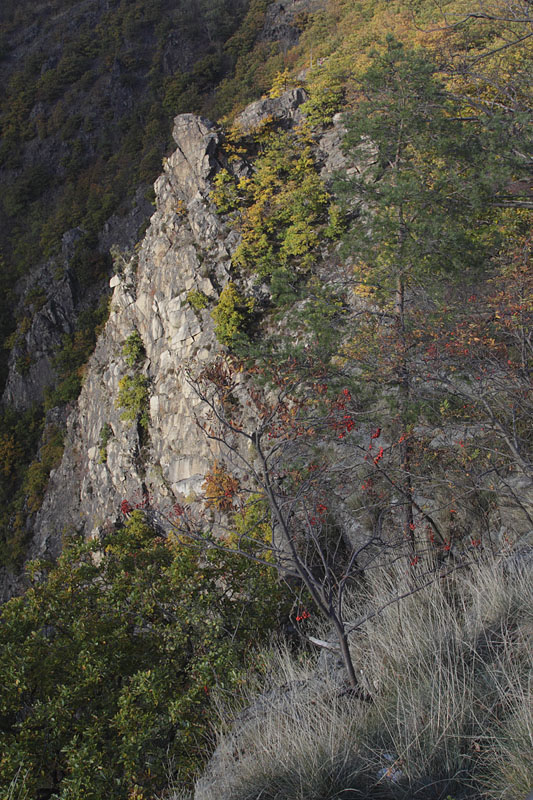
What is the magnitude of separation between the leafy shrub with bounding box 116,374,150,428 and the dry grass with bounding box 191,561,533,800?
1156 centimetres

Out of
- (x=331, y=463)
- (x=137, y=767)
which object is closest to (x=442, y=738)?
(x=137, y=767)

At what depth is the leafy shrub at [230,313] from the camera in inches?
492

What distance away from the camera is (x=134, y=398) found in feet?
48.8

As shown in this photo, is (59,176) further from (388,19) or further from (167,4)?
(388,19)

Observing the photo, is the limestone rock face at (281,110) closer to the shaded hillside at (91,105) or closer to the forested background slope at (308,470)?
the forested background slope at (308,470)

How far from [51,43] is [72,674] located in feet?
142

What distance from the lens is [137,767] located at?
4.02m

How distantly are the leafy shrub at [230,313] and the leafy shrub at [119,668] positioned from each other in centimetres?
714

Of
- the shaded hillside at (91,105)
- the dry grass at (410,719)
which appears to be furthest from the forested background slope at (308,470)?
the shaded hillside at (91,105)

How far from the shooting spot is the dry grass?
2336 millimetres

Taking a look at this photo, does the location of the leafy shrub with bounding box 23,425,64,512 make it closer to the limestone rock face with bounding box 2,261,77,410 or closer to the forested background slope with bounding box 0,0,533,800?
the forested background slope with bounding box 0,0,533,800

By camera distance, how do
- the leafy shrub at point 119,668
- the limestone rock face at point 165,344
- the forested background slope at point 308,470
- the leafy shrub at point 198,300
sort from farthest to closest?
1. the leafy shrub at point 198,300
2. the limestone rock face at point 165,344
3. the leafy shrub at point 119,668
4. the forested background slope at point 308,470

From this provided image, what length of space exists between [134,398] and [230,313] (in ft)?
14.4

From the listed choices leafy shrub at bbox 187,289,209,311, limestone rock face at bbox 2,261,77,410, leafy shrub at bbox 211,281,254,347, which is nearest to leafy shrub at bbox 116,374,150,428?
leafy shrub at bbox 187,289,209,311
